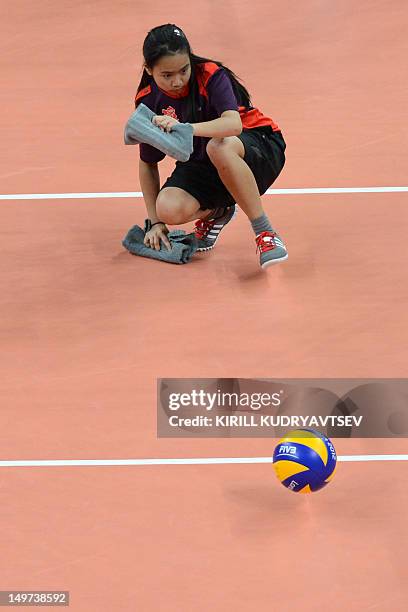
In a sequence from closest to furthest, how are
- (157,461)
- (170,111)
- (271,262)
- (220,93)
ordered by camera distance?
(157,461) < (220,93) < (170,111) < (271,262)

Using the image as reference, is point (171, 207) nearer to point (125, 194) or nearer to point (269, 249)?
point (269, 249)

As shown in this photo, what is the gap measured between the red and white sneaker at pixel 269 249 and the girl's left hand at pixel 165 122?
2.39 feet

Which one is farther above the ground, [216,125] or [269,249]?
[216,125]

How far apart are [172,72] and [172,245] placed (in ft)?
2.97

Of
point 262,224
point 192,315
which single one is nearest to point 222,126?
point 262,224

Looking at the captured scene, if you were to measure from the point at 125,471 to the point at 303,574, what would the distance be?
81 cm

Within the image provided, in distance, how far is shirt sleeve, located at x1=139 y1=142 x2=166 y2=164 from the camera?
5.77m

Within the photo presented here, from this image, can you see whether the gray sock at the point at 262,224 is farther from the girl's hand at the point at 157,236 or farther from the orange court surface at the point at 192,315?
the girl's hand at the point at 157,236

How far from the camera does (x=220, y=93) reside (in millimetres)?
5465

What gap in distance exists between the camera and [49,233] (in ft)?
20.2

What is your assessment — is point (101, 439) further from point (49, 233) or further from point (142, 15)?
point (142, 15)

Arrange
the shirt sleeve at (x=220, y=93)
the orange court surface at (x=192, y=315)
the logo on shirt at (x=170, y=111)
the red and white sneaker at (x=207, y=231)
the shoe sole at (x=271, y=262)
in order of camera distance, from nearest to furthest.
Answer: the orange court surface at (x=192, y=315), the shirt sleeve at (x=220, y=93), the logo on shirt at (x=170, y=111), the shoe sole at (x=271, y=262), the red and white sneaker at (x=207, y=231)

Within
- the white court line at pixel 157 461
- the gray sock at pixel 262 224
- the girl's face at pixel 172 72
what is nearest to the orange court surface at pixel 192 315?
the white court line at pixel 157 461

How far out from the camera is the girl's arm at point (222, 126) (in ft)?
17.5
